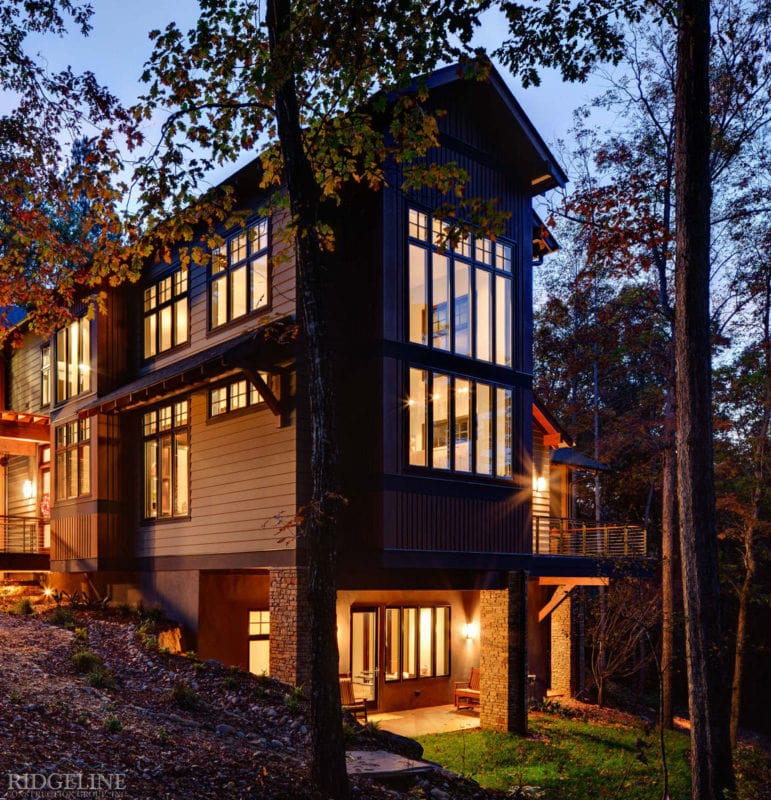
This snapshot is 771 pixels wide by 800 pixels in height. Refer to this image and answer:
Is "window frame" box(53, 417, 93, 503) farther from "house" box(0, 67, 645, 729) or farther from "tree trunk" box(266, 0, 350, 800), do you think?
"tree trunk" box(266, 0, 350, 800)

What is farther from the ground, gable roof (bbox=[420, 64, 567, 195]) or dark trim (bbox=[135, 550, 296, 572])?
gable roof (bbox=[420, 64, 567, 195])

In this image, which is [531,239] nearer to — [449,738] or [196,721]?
[449,738]

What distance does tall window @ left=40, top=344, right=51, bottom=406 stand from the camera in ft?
73.4

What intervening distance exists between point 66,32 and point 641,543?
17.1 metres

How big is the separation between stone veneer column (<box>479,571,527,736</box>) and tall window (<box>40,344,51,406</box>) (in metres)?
12.7

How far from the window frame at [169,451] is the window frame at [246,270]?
2.06m

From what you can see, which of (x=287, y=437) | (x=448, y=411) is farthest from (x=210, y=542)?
(x=448, y=411)

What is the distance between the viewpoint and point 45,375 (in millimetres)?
22766

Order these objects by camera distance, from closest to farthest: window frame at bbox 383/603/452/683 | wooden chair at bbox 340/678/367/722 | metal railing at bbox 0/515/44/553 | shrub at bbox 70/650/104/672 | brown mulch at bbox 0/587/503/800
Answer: brown mulch at bbox 0/587/503/800, shrub at bbox 70/650/104/672, wooden chair at bbox 340/678/367/722, window frame at bbox 383/603/452/683, metal railing at bbox 0/515/44/553

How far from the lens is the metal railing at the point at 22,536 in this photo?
23169 millimetres

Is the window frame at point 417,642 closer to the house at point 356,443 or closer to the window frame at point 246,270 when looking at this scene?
the house at point 356,443

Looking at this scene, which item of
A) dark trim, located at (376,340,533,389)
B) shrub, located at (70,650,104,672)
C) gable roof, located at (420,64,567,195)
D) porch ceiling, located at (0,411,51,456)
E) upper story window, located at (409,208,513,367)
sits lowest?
shrub, located at (70,650,104,672)

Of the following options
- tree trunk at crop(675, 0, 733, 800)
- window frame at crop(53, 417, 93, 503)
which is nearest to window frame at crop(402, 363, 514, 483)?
tree trunk at crop(675, 0, 733, 800)

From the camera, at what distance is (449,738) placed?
15.9 m
